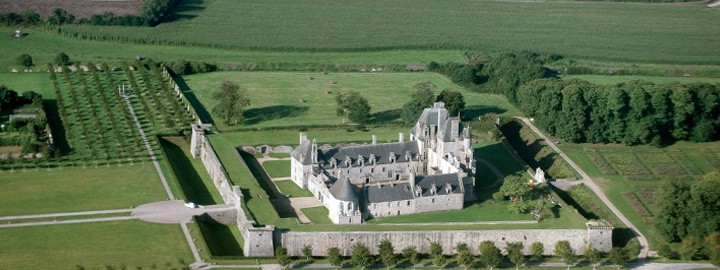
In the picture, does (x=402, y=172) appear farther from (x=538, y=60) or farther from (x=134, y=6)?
(x=134, y=6)

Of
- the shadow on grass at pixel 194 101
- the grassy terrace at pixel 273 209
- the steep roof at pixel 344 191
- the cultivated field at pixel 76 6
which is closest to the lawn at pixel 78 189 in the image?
the grassy terrace at pixel 273 209

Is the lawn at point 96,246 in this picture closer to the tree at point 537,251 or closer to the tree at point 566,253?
the tree at point 537,251

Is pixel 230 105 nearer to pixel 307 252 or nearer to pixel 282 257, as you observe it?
pixel 307 252

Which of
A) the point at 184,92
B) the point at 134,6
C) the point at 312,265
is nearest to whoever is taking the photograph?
the point at 312,265

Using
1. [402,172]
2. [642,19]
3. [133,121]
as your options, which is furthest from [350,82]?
[642,19]

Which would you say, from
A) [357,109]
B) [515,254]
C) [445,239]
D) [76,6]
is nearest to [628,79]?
[357,109]

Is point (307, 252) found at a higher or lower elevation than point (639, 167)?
lower
